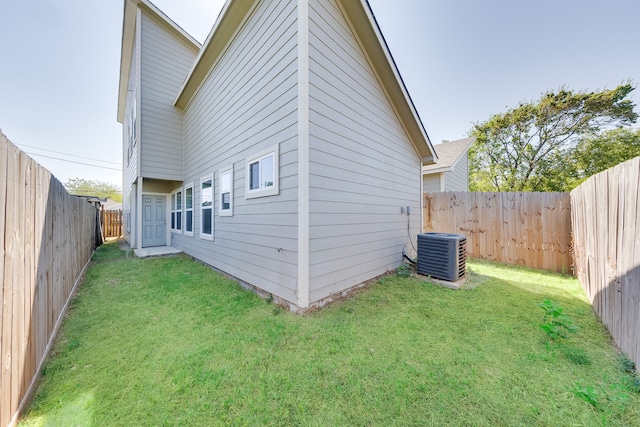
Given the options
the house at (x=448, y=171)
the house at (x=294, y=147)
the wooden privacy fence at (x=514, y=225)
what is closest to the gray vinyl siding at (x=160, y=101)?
the house at (x=294, y=147)

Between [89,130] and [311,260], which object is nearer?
[311,260]

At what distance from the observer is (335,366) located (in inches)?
87.3

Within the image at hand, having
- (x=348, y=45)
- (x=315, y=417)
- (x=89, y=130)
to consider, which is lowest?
(x=315, y=417)

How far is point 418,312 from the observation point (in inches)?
132

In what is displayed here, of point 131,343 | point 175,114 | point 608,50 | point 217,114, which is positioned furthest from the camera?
point 608,50

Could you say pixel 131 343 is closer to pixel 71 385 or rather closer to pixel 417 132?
pixel 71 385

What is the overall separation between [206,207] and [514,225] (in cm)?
813

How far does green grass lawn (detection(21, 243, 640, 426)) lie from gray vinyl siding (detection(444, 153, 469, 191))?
7.62 m

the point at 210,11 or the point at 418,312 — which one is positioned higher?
the point at 210,11

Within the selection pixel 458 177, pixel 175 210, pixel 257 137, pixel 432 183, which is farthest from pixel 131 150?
pixel 458 177

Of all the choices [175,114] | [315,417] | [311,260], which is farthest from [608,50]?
[175,114]

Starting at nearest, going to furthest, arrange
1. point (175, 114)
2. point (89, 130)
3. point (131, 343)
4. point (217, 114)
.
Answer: point (131, 343), point (217, 114), point (175, 114), point (89, 130)

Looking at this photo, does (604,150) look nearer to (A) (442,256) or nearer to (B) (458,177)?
(B) (458,177)

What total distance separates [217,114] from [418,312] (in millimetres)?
6172
